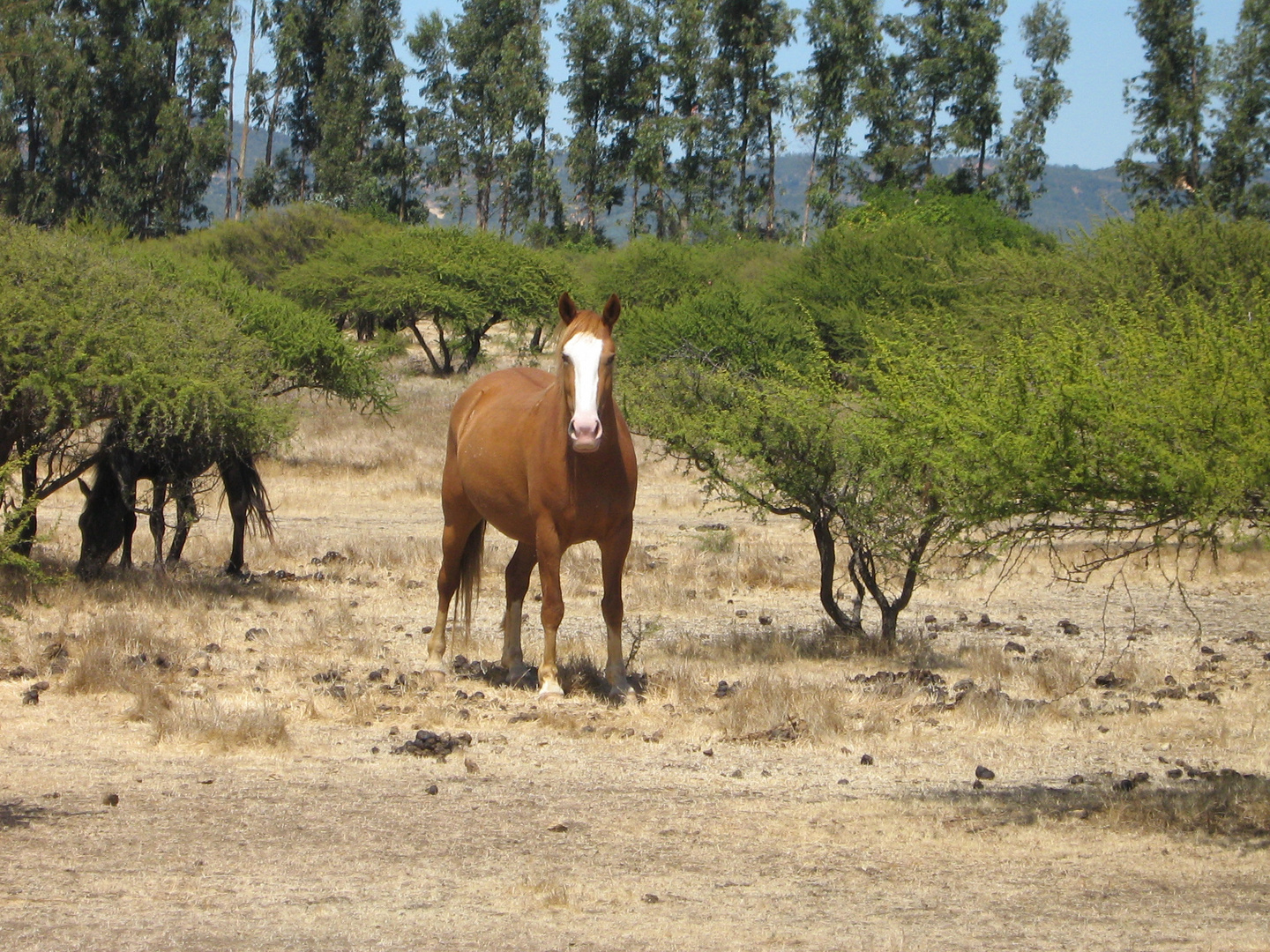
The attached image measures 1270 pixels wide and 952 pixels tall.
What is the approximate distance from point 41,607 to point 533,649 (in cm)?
481

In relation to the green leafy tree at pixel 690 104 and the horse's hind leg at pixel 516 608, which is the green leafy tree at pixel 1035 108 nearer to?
the green leafy tree at pixel 690 104

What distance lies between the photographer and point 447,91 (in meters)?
58.4

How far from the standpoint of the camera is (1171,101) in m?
50.2

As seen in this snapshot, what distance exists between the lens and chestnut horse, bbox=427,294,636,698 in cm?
916

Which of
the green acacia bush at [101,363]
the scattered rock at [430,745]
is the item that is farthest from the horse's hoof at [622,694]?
the green acacia bush at [101,363]

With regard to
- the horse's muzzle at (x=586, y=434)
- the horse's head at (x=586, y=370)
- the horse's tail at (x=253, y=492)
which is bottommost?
the horse's tail at (x=253, y=492)

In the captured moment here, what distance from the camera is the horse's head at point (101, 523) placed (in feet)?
47.3

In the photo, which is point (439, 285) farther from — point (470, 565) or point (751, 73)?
point (470, 565)

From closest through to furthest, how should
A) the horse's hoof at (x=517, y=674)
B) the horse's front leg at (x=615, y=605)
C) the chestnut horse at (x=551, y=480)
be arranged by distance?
the chestnut horse at (x=551, y=480) < the horse's front leg at (x=615, y=605) < the horse's hoof at (x=517, y=674)

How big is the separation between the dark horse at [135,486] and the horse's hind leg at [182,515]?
0.04 feet

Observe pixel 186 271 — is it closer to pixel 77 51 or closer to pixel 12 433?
pixel 12 433

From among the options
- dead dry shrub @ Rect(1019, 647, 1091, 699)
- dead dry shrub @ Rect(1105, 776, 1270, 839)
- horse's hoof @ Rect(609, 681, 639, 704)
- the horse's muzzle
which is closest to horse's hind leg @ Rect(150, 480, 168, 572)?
horse's hoof @ Rect(609, 681, 639, 704)

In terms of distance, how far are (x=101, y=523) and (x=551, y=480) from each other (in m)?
7.10

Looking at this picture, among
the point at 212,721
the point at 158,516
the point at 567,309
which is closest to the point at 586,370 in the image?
the point at 567,309
